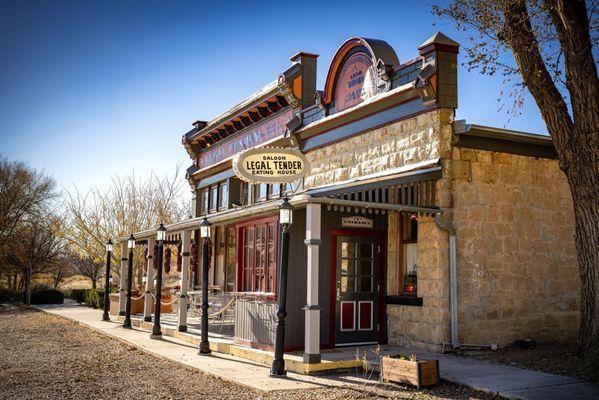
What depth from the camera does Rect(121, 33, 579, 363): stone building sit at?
1049cm

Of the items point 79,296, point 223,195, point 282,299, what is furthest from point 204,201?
point 282,299

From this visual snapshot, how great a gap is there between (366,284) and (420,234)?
1461mm

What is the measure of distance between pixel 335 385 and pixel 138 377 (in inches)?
123

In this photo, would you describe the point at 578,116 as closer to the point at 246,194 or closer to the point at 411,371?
the point at 411,371

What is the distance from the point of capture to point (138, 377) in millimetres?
9234

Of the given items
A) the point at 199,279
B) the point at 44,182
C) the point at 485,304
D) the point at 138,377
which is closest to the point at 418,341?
the point at 485,304

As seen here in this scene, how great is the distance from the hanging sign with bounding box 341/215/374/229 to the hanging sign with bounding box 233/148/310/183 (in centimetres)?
154

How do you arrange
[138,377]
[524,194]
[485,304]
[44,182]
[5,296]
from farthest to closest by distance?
[44,182] < [5,296] < [524,194] < [485,304] < [138,377]

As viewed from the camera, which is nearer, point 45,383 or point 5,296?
point 45,383

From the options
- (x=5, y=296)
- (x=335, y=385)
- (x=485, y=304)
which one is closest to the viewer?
(x=335, y=385)

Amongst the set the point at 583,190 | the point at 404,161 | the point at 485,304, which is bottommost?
the point at 485,304

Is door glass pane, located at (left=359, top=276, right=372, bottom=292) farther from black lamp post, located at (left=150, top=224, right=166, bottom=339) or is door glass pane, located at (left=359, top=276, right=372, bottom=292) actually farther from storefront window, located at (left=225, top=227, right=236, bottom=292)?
storefront window, located at (left=225, top=227, right=236, bottom=292)

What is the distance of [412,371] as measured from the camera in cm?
805

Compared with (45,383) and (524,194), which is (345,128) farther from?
(45,383)
